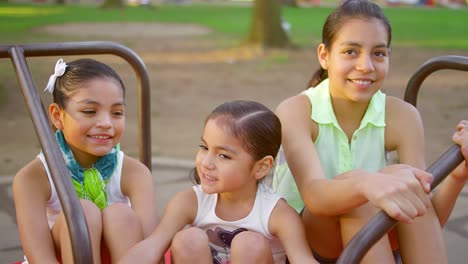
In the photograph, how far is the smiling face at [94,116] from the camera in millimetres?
2270

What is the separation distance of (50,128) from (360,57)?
3.22 feet

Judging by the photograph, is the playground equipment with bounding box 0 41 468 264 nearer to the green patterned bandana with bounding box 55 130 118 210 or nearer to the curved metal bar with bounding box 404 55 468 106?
the curved metal bar with bounding box 404 55 468 106

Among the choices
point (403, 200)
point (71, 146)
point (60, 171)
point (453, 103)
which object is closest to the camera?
point (403, 200)

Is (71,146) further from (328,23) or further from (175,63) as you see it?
→ (175,63)

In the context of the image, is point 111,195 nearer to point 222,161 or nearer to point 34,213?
point 34,213

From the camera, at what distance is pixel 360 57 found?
89.3 inches

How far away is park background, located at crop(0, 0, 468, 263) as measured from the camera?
516 centimetres

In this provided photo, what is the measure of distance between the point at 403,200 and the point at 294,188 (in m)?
0.78

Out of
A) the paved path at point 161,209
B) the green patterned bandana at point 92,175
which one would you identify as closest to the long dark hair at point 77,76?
the green patterned bandana at point 92,175

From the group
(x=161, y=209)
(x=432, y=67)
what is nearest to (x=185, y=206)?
(x=432, y=67)

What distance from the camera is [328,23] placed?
7.77 ft

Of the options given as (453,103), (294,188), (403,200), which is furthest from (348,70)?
(453,103)

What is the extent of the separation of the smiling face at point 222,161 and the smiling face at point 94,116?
1.17 feet

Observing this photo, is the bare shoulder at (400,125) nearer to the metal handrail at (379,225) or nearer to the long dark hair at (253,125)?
the metal handrail at (379,225)
